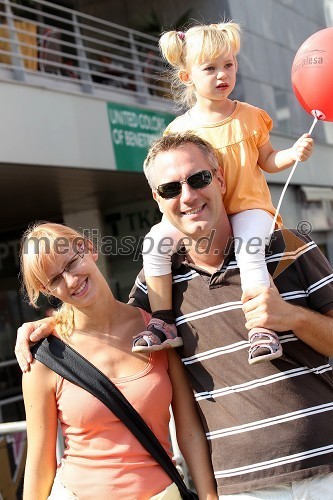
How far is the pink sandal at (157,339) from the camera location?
292cm

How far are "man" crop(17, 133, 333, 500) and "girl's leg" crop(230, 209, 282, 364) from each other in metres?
0.05

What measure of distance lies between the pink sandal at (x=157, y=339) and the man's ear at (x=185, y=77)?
151 centimetres

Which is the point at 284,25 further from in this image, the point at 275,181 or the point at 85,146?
the point at 85,146

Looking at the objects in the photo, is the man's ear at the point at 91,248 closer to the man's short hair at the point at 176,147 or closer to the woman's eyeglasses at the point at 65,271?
the woman's eyeglasses at the point at 65,271

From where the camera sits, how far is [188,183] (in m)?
2.97

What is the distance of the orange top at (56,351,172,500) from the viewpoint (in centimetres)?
293

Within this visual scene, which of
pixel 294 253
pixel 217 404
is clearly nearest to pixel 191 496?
pixel 217 404

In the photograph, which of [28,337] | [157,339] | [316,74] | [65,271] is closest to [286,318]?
[157,339]

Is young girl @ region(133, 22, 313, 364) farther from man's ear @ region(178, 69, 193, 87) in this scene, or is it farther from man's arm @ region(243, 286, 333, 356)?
man's arm @ region(243, 286, 333, 356)

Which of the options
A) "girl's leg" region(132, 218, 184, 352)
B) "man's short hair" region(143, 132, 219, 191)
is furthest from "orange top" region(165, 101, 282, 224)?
"man's short hair" region(143, 132, 219, 191)

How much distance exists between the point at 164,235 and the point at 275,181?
11.8 metres

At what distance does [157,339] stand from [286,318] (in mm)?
456

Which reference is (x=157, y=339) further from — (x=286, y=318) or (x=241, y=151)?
(x=241, y=151)

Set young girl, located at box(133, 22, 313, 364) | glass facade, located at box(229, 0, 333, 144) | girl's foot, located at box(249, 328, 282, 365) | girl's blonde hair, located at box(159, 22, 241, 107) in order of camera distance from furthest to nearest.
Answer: glass facade, located at box(229, 0, 333, 144), girl's blonde hair, located at box(159, 22, 241, 107), young girl, located at box(133, 22, 313, 364), girl's foot, located at box(249, 328, 282, 365)
